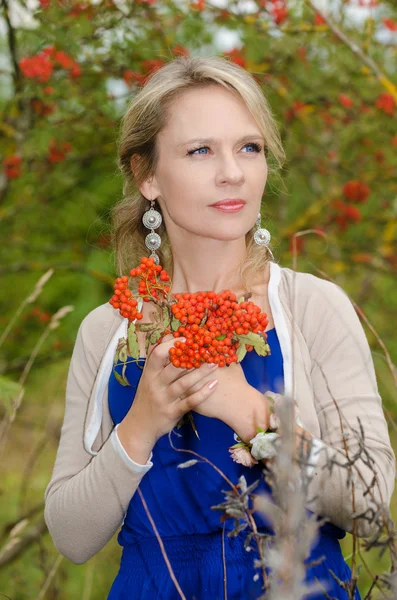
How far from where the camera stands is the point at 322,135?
5.03 metres

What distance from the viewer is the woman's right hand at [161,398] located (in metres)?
1.78

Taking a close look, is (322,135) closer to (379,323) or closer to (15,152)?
(379,323)

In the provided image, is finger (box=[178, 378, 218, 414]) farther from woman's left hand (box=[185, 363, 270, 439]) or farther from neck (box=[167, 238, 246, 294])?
neck (box=[167, 238, 246, 294])

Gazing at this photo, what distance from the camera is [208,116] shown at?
6.55 feet

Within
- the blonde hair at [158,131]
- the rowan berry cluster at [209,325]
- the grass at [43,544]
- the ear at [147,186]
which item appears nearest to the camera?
the rowan berry cluster at [209,325]

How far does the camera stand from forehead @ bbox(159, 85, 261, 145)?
198cm

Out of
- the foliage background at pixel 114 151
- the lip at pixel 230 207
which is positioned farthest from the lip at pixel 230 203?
the foliage background at pixel 114 151

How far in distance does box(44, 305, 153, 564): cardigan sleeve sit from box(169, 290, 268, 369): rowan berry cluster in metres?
0.32

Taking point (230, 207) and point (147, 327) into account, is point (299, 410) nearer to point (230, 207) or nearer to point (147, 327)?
point (147, 327)

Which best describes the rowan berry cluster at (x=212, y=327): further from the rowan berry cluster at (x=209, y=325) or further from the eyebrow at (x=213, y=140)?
the eyebrow at (x=213, y=140)

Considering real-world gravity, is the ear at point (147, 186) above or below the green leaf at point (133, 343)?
above

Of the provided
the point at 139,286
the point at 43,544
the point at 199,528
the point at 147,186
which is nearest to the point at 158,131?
the point at 147,186

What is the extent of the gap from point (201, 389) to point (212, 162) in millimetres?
595

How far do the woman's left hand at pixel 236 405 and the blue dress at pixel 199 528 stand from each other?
110 millimetres
